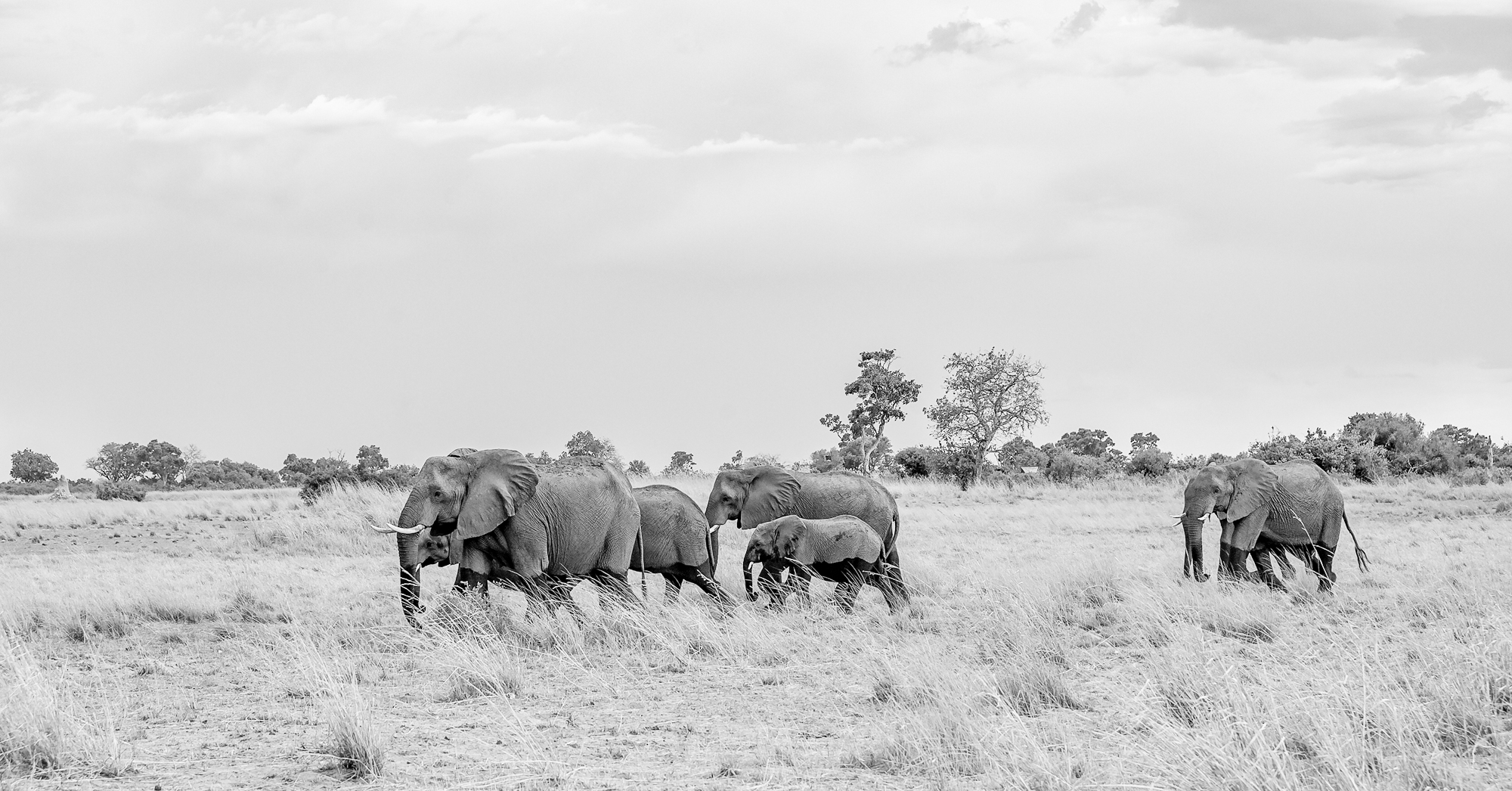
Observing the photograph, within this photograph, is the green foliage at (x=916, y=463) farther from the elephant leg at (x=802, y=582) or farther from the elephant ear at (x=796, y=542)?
the elephant ear at (x=796, y=542)

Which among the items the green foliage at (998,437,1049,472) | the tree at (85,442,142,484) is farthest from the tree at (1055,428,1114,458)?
the tree at (85,442,142,484)

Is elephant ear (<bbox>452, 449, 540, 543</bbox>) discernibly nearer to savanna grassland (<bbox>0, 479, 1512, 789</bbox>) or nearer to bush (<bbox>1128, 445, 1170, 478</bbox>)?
savanna grassland (<bbox>0, 479, 1512, 789</bbox>)

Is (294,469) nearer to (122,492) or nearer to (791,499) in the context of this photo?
(122,492)

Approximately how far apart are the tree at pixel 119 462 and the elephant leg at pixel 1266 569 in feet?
252

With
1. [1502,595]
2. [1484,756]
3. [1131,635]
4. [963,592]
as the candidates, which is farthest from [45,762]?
[1502,595]

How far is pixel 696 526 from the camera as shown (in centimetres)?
1515

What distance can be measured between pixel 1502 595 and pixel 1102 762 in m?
7.98

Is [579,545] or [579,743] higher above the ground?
[579,545]

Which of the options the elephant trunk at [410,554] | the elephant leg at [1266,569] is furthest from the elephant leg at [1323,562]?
the elephant trunk at [410,554]

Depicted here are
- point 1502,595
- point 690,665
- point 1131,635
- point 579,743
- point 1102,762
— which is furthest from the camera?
point 1502,595

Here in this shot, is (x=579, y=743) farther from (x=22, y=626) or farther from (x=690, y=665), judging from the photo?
(x=22, y=626)

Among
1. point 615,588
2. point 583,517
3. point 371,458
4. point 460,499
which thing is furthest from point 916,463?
point 460,499

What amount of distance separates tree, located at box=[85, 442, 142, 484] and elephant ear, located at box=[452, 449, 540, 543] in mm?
76192

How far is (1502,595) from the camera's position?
13.5 metres
